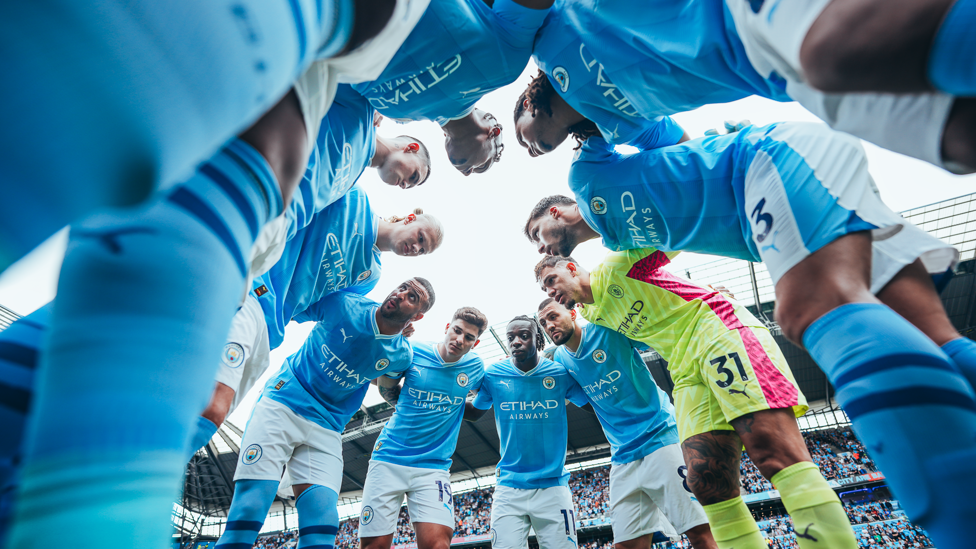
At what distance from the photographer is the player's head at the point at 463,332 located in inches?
180

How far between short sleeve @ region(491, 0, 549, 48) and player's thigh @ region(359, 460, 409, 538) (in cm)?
351

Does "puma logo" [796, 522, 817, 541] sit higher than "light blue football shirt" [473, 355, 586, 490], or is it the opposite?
"light blue football shirt" [473, 355, 586, 490]

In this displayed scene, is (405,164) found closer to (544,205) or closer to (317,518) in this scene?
(544,205)

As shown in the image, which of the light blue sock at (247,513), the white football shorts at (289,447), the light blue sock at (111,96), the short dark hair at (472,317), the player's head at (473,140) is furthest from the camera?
the short dark hair at (472,317)

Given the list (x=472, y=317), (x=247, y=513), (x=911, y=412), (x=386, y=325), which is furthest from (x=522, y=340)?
(x=911, y=412)

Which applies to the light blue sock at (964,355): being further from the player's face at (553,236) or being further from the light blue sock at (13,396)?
the player's face at (553,236)

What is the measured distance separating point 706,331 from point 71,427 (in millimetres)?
2938

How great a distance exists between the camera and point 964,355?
3.65ft

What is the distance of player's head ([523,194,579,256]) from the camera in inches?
132

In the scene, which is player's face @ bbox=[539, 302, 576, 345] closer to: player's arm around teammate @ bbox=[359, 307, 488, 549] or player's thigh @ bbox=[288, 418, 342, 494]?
player's arm around teammate @ bbox=[359, 307, 488, 549]

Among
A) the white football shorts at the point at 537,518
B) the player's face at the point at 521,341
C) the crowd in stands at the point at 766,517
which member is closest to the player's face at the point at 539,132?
the player's face at the point at 521,341

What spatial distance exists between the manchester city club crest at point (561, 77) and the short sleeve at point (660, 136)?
47 cm

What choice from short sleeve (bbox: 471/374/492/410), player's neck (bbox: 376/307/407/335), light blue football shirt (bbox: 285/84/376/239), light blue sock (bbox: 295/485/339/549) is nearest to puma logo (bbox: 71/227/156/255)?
light blue football shirt (bbox: 285/84/376/239)

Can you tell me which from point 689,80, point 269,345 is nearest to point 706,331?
point 689,80
